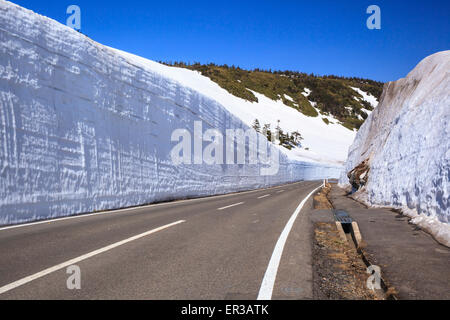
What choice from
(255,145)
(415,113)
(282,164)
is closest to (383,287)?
(415,113)

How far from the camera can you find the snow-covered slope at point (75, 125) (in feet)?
25.0

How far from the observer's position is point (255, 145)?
1152 inches

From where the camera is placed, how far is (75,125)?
943 cm

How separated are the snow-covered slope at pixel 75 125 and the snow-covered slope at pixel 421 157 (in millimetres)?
8993

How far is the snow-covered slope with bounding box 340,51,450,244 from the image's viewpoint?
19.9 feet

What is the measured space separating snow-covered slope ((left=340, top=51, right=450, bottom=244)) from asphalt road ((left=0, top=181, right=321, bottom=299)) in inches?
105

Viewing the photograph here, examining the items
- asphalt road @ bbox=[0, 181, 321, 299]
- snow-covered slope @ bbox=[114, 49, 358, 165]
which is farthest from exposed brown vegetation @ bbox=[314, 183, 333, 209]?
snow-covered slope @ bbox=[114, 49, 358, 165]

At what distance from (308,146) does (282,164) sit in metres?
38.2

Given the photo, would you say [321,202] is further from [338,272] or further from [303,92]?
[303,92]

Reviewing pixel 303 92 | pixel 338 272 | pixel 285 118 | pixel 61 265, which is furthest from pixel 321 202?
pixel 303 92

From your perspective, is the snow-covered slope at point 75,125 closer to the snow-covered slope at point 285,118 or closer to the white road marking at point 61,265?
the white road marking at point 61,265

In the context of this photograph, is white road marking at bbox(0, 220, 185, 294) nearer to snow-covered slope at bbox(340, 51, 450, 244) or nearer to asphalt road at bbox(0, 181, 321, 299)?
asphalt road at bbox(0, 181, 321, 299)

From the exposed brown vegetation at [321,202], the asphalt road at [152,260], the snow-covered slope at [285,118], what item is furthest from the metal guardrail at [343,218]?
the snow-covered slope at [285,118]
